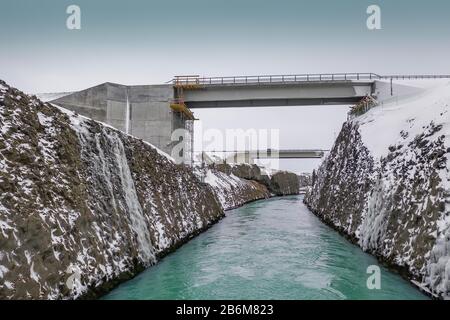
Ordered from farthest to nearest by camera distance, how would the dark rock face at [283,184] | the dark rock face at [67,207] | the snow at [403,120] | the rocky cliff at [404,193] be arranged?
the dark rock face at [283,184]
the snow at [403,120]
the rocky cliff at [404,193]
the dark rock face at [67,207]

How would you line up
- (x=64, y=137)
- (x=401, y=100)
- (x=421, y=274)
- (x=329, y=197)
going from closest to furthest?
(x=421, y=274), (x=64, y=137), (x=401, y=100), (x=329, y=197)

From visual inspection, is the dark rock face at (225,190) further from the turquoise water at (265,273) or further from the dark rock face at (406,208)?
the dark rock face at (406,208)

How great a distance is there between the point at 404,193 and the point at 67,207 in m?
10.2

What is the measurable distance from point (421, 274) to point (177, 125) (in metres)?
31.5

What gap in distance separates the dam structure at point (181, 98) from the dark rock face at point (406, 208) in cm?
1779

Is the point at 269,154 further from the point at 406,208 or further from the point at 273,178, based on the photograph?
the point at 406,208

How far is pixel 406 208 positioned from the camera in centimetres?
1019

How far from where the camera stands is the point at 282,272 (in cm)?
1079

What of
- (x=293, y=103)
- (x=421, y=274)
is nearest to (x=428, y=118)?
(x=421, y=274)

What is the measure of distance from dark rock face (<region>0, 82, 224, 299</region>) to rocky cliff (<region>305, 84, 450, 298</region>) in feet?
26.4

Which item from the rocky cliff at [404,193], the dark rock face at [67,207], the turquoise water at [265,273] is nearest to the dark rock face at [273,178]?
the rocky cliff at [404,193]

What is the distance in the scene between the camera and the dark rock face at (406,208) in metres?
7.96

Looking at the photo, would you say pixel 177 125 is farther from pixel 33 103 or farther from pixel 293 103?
pixel 33 103

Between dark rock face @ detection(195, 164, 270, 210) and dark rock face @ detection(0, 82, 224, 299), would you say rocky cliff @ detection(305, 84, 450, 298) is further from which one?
dark rock face @ detection(195, 164, 270, 210)
